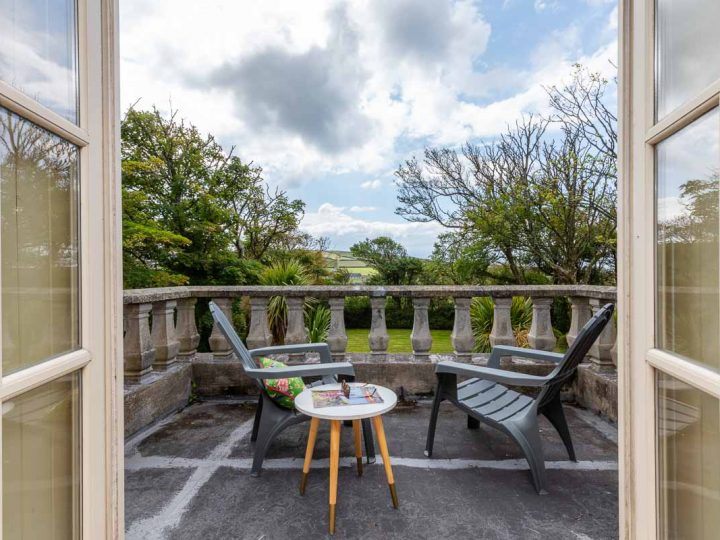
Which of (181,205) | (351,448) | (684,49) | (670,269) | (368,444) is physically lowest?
(351,448)

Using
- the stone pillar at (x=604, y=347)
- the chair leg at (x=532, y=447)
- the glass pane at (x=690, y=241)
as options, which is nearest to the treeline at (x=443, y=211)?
the stone pillar at (x=604, y=347)

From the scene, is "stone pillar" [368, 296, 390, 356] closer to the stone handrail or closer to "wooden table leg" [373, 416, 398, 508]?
the stone handrail

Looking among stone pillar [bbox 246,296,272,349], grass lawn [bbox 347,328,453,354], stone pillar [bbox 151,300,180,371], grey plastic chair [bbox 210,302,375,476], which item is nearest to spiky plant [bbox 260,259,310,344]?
stone pillar [bbox 246,296,272,349]

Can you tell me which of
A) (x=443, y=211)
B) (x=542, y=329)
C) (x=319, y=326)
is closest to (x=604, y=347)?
(x=542, y=329)

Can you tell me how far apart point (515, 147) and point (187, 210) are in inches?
295

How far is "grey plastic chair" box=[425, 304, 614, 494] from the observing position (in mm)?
1832

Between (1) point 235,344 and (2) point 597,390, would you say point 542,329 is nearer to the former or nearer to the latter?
(2) point 597,390

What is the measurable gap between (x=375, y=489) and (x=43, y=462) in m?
1.46

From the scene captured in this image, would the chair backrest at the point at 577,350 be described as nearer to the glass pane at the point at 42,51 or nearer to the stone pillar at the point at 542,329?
the stone pillar at the point at 542,329

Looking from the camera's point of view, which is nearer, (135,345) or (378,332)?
(135,345)

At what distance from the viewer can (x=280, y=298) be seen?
4914 mm

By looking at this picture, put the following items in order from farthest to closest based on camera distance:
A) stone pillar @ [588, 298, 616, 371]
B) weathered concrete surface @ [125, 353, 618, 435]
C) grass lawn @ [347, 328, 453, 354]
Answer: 1. grass lawn @ [347, 328, 453, 354]
2. weathered concrete surface @ [125, 353, 618, 435]
3. stone pillar @ [588, 298, 616, 371]

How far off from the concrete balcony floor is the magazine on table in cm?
45

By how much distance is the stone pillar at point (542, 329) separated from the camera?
9.82 feet
